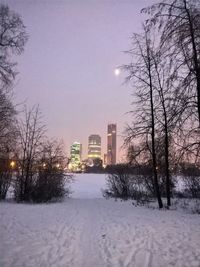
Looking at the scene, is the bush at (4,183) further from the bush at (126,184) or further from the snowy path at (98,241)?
the bush at (126,184)

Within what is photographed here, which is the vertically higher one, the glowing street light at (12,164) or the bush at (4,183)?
the glowing street light at (12,164)

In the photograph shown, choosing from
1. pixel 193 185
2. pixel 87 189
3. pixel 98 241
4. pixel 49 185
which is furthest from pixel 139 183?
pixel 98 241

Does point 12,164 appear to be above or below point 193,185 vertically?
above

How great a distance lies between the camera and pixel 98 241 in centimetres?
1103

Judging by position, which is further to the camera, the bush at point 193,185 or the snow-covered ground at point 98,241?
the bush at point 193,185

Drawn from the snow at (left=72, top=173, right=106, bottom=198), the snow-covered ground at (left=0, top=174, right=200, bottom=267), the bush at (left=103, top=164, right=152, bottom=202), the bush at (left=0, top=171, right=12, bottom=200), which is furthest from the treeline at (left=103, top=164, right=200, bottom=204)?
the snow-covered ground at (left=0, top=174, right=200, bottom=267)

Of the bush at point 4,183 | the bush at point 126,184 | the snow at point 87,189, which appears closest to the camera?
the bush at point 4,183

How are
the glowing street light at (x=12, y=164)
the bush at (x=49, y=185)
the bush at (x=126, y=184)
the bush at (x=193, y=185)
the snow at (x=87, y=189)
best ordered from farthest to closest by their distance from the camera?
the snow at (x=87, y=189), the bush at (x=126, y=184), the bush at (x=193, y=185), the glowing street light at (x=12, y=164), the bush at (x=49, y=185)

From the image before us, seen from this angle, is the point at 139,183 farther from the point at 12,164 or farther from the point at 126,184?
the point at 12,164

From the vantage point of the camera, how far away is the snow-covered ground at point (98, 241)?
866cm

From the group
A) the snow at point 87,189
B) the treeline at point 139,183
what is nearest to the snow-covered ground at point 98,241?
the treeline at point 139,183

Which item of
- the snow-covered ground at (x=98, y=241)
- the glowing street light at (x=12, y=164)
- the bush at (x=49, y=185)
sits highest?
the glowing street light at (x=12, y=164)

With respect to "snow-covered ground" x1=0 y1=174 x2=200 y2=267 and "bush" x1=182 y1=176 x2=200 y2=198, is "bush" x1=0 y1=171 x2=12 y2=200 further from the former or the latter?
"bush" x1=182 y1=176 x2=200 y2=198

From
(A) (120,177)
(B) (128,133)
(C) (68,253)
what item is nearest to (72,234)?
(C) (68,253)
